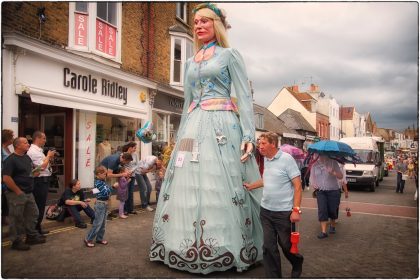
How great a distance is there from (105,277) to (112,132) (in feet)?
28.7

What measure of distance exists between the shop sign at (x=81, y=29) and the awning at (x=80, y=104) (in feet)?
5.31

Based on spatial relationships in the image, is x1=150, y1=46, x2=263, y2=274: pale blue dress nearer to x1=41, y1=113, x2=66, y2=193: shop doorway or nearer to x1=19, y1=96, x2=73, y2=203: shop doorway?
x1=19, y1=96, x2=73, y2=203: shop doorway

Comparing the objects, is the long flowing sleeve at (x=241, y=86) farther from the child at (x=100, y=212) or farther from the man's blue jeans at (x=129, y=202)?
the man's blue jeans at (x=129, y=202)

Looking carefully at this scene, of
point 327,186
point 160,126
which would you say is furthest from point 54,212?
point 160,126

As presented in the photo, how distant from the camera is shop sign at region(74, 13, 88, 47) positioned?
1003 centimetres

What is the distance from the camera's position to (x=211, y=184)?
3877 millimetres

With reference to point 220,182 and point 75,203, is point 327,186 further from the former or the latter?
point 75,203

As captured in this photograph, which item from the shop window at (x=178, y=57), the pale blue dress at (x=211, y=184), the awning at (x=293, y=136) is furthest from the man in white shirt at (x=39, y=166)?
the awning at (x=293, y=136)

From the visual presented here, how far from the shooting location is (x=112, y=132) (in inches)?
483

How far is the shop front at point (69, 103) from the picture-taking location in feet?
26.5

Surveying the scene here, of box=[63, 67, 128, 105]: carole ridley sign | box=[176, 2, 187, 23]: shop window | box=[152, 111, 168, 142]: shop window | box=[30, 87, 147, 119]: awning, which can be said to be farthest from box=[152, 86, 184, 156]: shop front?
box=[176, 2, 187, 23]: shop window

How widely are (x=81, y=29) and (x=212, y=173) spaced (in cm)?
804

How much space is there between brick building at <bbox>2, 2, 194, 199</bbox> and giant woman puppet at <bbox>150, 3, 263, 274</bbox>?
5317mm

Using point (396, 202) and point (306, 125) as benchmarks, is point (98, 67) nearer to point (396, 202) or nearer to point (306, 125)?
point (396, 202)
